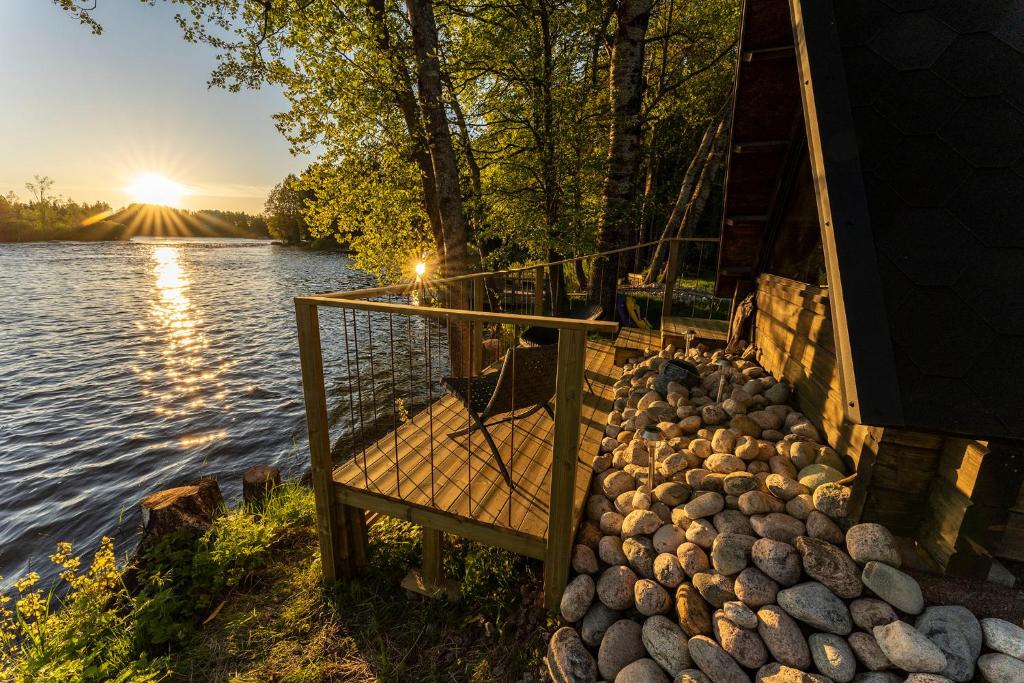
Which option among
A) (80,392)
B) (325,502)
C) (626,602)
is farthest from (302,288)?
(626,602)

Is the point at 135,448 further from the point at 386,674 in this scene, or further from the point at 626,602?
the point at 626,602

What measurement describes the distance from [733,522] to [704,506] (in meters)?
0.17

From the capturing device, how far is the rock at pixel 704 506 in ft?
8.39

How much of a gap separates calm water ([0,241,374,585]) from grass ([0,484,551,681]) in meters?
2.43

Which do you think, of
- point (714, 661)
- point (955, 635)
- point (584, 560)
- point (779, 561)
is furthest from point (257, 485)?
point (955, 635)

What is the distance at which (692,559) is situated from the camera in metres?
2.35

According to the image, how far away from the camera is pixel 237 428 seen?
8.20 m

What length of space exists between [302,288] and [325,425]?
972 inches

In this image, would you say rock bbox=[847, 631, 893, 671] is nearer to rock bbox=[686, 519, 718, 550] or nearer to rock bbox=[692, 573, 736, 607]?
rock bbox=[692, 573, 736, 607]

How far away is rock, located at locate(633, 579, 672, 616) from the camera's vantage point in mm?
2270

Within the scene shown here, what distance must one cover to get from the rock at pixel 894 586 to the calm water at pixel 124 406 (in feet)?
23.1

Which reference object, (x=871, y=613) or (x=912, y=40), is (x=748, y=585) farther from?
(x=912, y=40)

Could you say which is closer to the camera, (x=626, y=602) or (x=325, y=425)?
(x=626, y=602)

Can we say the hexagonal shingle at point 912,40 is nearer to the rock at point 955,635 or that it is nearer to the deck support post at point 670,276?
→ the rock at point 955,635
